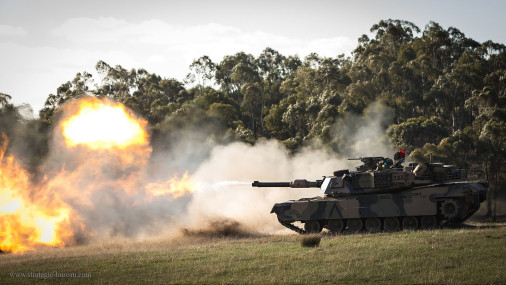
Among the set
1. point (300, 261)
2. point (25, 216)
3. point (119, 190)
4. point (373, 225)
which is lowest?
point (300, 261)

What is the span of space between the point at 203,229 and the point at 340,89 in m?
50.1

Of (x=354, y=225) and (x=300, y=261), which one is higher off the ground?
(x=354, y=225)

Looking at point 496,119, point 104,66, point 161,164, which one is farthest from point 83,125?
point 104,66

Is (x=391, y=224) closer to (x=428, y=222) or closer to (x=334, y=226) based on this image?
(x=428, y=222)

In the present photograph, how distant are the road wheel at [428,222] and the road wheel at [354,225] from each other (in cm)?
312

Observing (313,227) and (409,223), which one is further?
(313,227)

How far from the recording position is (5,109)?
167ft

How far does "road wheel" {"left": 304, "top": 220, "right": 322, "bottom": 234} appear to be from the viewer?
2900 centimetres

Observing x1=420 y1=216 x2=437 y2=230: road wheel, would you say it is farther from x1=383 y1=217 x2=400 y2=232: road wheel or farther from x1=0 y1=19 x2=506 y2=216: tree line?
x1=0 y1=19 x2=506 y2=216: tree line

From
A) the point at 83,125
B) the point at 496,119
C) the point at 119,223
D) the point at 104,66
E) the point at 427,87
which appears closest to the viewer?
the point at 83,125

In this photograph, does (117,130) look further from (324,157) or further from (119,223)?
(324,157)

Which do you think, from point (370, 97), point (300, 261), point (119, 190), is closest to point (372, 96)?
point (370, 97)

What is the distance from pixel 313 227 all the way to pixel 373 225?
126 inches

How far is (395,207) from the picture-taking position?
88.7 feet
